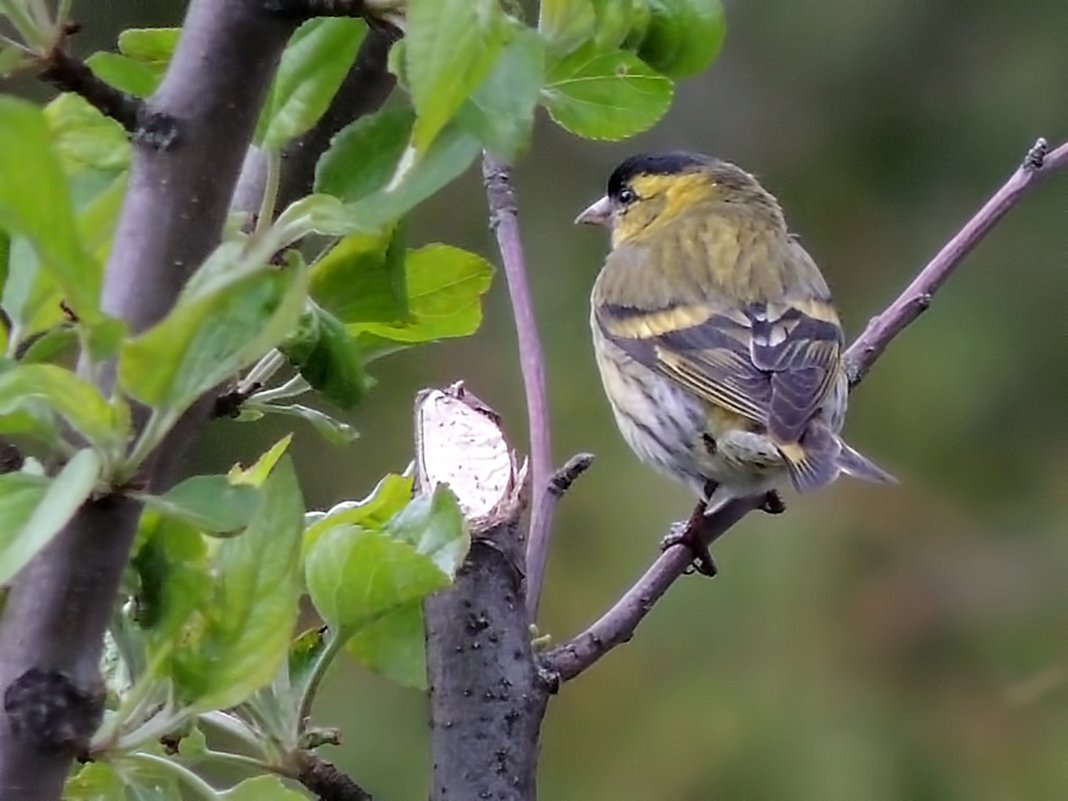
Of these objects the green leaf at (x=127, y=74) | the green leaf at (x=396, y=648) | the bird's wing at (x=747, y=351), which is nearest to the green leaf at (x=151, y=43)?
the green leaf at (x=127, y=74)

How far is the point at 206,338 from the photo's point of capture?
499mm

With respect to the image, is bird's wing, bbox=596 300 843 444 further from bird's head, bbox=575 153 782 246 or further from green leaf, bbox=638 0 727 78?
green leaf, bbox=638 0 727 78

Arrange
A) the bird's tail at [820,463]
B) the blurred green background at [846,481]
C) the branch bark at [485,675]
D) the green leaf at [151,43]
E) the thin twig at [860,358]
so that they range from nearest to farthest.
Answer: the green leaf at [151,43] < the branch bark at [485,675] < the thin twig at [860,358] < the bird's tail at [820,463] < the blurred green background at [846,481]

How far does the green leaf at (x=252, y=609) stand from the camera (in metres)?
0.59

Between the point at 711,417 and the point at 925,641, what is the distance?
1465 millimetres

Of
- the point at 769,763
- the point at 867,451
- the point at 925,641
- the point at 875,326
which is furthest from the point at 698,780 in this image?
the point at 875,326

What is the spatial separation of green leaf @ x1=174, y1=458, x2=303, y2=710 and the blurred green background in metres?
2.80

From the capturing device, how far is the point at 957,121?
421cm

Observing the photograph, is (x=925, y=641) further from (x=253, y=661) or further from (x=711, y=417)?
(x=253, y=661)

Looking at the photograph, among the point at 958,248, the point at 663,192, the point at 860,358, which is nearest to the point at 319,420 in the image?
the point at 958,248

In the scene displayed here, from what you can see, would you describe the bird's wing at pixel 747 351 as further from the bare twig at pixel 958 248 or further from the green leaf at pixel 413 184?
the green leaf at pixel 413 184

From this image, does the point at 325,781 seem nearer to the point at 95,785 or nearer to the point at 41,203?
the point at 95,785

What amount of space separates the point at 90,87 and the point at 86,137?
59 millimetres

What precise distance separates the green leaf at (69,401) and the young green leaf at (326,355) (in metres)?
0.13
